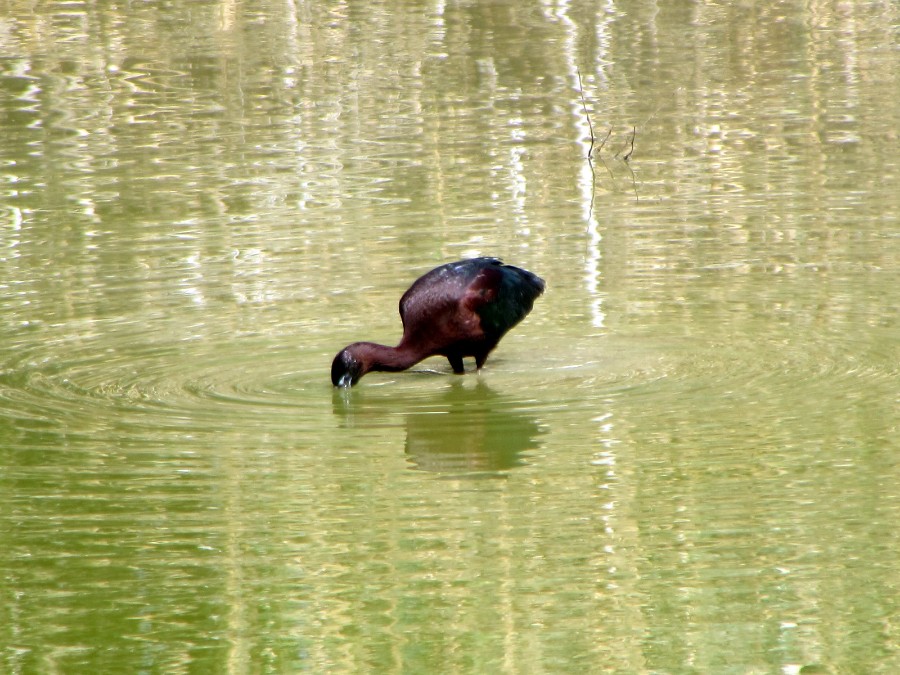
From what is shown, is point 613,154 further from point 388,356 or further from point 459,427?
point 459,427

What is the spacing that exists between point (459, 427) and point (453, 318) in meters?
1.15

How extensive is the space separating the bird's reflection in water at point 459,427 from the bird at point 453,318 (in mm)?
223

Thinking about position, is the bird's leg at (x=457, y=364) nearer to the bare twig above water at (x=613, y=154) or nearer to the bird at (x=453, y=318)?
the bird at (x=453, y=318)

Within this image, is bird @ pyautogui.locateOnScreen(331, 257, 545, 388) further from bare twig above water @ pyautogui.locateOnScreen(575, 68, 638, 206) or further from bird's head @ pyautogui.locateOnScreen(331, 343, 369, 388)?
bare twig above water @ pyautogui.locateOnScreen(575, 68, 638, 206)

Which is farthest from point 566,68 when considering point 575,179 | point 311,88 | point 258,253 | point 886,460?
point 886,460

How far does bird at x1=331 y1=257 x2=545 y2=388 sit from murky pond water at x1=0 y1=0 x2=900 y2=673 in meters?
0.18

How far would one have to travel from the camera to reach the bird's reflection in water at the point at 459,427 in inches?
334

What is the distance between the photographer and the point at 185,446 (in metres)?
8.72

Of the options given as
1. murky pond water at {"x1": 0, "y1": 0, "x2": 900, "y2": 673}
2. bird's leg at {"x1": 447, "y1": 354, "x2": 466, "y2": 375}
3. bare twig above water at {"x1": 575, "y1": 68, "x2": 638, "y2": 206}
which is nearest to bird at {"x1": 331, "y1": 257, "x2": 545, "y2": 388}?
bird's leg at {"x1": 447, "y1": 354, "x2": 466, "y2": 375}

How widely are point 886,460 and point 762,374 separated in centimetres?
163

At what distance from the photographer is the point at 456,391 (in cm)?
998

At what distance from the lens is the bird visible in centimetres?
1014

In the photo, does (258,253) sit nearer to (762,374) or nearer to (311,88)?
(762,374)

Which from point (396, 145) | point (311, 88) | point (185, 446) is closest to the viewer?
point (185, 446)
